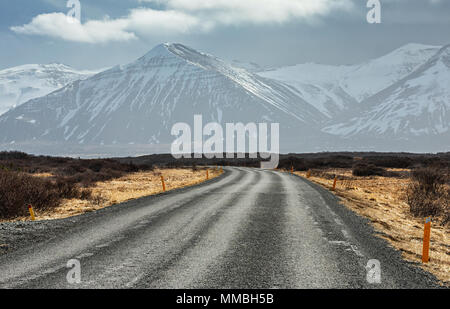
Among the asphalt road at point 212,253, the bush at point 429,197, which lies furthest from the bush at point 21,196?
Result: the bush at point 429,197

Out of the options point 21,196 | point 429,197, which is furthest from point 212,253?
point 429,197

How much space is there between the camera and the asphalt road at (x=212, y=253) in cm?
586

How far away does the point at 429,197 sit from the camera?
18016 mm

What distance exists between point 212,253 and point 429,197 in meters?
15.2

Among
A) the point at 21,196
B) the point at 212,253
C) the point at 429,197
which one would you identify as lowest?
the point at 429,197

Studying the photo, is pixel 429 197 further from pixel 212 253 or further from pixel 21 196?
pixel 21 196

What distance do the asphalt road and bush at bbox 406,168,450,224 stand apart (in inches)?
214

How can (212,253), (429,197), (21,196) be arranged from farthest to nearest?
(429,197)
(21,196)
(212,253)

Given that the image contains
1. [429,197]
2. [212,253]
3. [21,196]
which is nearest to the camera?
[212,253]

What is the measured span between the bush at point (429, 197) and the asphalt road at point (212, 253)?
5438 millimetres

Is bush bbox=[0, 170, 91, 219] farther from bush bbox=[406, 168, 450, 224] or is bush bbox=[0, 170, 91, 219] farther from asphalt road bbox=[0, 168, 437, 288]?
bush bbox=[406, 168, 450, 224]

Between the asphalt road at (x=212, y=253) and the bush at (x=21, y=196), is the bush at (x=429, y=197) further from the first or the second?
the bush at (x=21, y=196)

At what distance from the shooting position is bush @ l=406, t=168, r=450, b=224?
50.1ft
